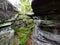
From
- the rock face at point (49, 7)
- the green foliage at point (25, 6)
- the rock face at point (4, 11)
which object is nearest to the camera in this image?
the rock face at point (49, 7)

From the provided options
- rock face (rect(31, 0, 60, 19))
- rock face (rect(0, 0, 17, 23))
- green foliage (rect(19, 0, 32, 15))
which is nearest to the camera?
rock face (rect(31, 0, 60, 19))

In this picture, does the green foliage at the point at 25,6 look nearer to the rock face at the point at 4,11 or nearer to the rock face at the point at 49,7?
the rock face at the point at 4,11

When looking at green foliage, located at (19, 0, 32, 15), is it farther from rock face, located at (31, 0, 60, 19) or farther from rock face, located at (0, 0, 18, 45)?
rock face, located at (31, 0, 60, 19)

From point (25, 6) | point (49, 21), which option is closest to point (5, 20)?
point (49, 21)

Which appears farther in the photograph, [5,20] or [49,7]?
[5,20]

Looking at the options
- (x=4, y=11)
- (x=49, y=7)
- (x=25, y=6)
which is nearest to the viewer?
(x=49, y=7)

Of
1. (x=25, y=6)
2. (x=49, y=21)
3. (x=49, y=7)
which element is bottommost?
(x=49, y=21)

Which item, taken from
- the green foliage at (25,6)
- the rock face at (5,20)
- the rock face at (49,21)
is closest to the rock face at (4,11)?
the rock face at (5,20)

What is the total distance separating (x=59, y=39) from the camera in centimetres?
298

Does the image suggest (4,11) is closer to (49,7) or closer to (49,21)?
(49,21)

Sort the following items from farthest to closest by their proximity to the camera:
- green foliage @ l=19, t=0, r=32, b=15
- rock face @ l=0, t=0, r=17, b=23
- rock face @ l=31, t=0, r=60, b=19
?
green foliage @ l=19, t=0, r=32, b=15, rock face @ l=0, t=0, r=17, b=23, rock face @ l=31, t=0, r=60, b=19

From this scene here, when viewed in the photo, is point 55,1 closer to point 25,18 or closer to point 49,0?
point 49,0

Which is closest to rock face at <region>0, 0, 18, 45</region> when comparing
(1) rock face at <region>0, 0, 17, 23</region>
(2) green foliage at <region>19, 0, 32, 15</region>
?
(1) rock face at <region>0, 0, 17, 23</region>

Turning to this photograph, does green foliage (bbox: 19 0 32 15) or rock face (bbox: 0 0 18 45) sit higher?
green foliage (bbox: 19 0 32 15)
